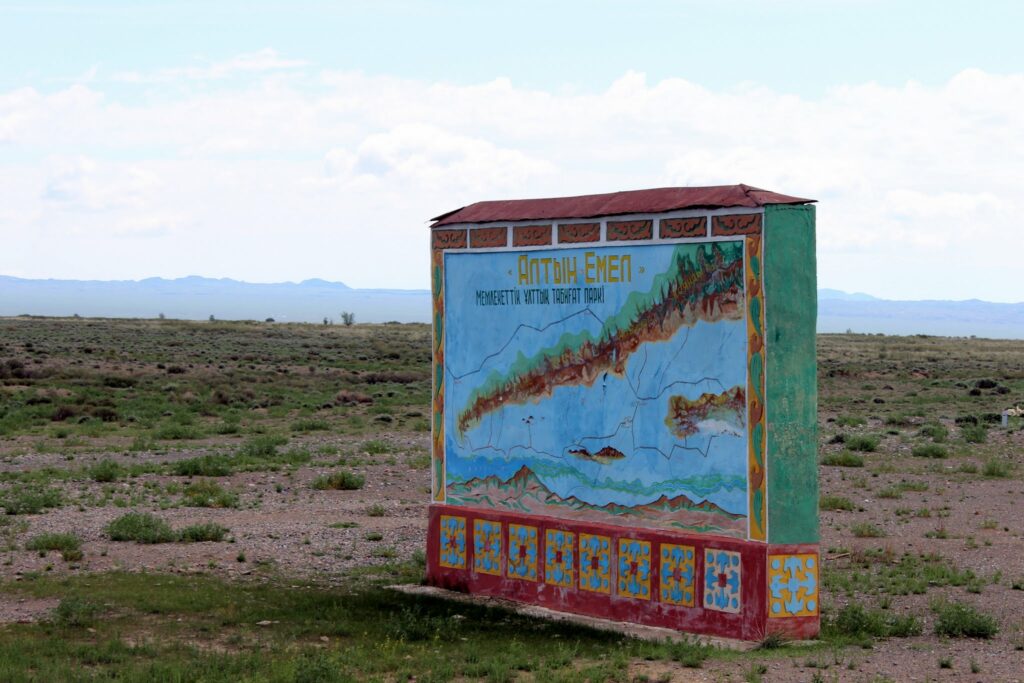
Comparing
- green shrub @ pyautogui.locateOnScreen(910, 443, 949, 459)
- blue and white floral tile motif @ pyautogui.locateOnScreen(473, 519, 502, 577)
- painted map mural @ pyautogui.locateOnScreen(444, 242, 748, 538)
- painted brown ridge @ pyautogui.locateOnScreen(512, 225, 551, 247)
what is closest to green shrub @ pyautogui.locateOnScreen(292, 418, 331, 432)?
green shrub @ pyautogui.locateOnScreen(910, 443, 949, 459)

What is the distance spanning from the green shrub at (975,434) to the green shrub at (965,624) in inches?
725

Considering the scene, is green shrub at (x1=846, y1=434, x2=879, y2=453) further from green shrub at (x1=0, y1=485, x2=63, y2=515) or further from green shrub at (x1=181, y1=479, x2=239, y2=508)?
green shrub at (x1=0, y1=485, x2=63, y2=515)

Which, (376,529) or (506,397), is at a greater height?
(506,397)

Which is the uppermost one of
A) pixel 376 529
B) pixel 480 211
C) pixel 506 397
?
pixel 480 211

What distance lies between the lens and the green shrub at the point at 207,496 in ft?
66.3

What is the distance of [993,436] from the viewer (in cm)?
3053

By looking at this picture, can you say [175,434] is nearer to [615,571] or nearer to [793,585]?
[615,571]

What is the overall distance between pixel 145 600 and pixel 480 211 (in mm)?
5689

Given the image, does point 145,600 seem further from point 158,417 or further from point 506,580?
point 158,417

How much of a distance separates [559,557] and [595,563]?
21.4 inches

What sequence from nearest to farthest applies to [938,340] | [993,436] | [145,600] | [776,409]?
[776,409]
[145,600]
[993,436]
[938,340]

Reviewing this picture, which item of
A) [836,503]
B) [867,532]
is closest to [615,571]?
[867,532]

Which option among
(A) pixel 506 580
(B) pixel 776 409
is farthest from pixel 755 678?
(A) pixel 506 580

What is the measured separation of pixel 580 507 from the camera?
13344 mm
